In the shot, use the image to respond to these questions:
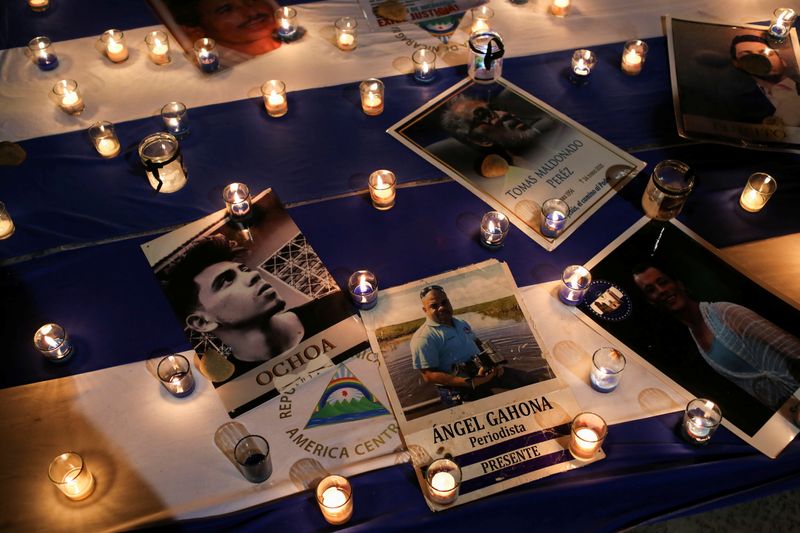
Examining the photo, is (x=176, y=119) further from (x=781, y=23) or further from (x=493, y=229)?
(x=781, y=23)

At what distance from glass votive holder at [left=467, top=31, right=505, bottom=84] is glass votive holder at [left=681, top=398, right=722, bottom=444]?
771 millimetres

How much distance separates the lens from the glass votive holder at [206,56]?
54.5 inches

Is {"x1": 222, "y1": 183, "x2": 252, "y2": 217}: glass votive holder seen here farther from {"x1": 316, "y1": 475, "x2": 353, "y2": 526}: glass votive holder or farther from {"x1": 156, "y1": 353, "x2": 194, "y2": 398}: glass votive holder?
{"x1": 316, "y1": 475, "x2": 353, "y2": 526}: glass votive holder

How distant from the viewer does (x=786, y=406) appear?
990mm

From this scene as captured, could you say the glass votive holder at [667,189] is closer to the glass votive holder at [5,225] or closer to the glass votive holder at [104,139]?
the glass votive holder at [104,139]

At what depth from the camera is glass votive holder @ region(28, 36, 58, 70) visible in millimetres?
1386

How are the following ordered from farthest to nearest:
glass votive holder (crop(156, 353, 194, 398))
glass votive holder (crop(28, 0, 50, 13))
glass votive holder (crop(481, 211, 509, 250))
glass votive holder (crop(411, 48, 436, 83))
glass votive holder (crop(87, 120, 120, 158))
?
glass votive holder (crop(28, 0, 50, 13))
glass votive holder (crop(411, 48, 436, 83))
glass votive holder (crop(87, 120, 120, 158))
glass votive holder (crop(481, 211, 509, 250))
glass votive holder (crop(156, 353, 194, 398))

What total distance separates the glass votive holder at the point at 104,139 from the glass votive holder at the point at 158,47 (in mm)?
216

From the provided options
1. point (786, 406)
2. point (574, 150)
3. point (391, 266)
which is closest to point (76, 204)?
point (391, 266)

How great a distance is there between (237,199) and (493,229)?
463 mm

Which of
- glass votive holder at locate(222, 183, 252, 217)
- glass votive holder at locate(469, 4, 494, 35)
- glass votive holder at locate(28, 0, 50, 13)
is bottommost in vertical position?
glass votive holder at locate(222, 183, 252, 217)

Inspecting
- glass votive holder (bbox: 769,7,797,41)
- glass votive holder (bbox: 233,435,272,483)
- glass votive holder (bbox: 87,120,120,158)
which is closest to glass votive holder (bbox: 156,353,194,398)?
glass votive holder (bbox: 233,435,272,483)

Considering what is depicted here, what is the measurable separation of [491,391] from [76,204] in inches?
32.5

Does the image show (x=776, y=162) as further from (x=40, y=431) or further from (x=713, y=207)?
(x=40, y=431)
